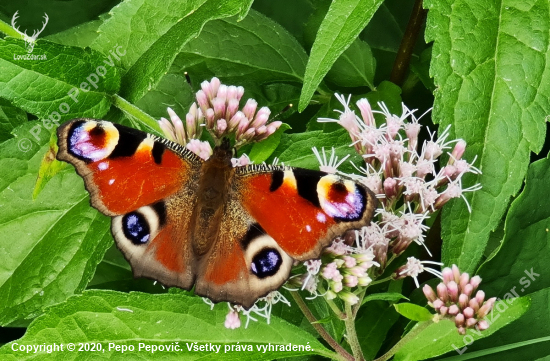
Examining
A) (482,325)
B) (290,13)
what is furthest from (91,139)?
(290,13)

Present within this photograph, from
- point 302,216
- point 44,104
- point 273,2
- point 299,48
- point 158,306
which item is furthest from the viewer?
point 273,2

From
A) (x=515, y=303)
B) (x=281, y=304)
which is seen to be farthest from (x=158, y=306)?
(x=515, y=303)

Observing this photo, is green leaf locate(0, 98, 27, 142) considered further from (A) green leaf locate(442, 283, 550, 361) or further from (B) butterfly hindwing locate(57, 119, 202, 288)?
(A) green leaf locate(442, 283, 550, 361)

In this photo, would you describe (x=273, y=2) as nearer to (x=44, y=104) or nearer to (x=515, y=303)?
(x=44, y=104)

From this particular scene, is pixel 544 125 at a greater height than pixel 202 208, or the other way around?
pixel 544 125

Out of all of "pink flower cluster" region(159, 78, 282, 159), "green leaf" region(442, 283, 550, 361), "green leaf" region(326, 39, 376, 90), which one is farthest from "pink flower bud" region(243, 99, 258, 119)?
"green leaf" region(442, 283, 550, 361)

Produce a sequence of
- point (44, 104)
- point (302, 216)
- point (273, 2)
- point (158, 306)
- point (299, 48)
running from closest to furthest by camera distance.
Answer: point (302, 216)
point (158, 306)
point (44, 104)
point (299, 48)
point (273, 2)

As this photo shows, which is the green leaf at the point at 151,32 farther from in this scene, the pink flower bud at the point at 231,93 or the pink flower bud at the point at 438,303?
the pink flower bud at the point at 438,303
